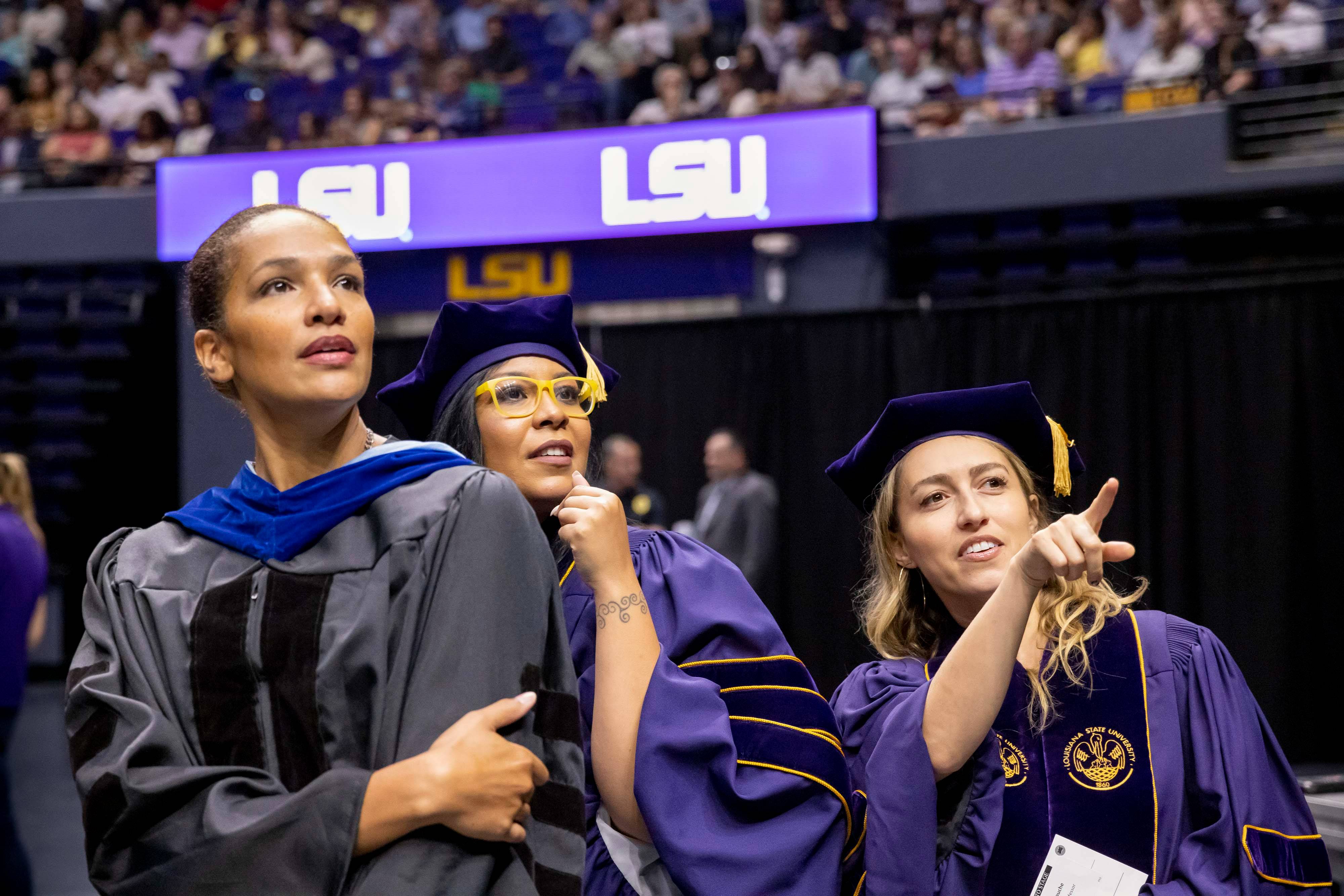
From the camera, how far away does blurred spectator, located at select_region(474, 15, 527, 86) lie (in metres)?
10.3

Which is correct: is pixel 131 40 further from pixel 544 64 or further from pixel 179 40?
pixel 544 64

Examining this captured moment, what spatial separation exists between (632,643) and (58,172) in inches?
373

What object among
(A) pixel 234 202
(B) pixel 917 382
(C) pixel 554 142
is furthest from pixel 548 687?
(A) pixel 234 202

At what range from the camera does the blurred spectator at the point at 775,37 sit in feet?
31.9

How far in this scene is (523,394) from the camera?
2234 millimetres

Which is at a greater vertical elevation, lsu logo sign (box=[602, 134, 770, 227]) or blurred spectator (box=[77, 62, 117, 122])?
blurred spectator (box=[77, 62, 117, 122])

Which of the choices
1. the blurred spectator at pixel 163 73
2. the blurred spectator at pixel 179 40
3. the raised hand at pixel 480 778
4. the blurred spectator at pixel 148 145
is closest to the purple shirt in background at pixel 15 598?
the raised hand at pixel 480 778

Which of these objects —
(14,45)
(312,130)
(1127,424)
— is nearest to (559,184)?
(312,130)

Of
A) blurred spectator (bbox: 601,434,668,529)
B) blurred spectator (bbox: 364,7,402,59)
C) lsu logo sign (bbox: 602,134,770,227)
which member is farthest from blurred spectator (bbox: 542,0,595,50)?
blurred spectator (bbox: 601,434,668,529)

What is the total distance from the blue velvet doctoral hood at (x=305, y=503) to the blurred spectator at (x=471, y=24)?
A: 1001 cm

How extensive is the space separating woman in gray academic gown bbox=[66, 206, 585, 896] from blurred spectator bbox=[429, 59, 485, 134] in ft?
26.0

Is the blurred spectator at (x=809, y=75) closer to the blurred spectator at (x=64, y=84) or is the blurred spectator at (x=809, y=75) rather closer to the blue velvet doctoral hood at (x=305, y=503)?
the blurred spectator at (x=64, y=84)

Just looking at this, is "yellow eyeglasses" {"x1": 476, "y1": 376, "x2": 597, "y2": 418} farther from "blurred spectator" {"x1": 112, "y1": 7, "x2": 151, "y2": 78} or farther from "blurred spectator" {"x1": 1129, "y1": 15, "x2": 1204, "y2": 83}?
"blurred spectator" {"x1": 112, "y1": 7, "x2": 151, "y2": 78}

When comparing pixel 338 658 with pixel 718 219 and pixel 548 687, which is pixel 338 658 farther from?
pixel 718 219
